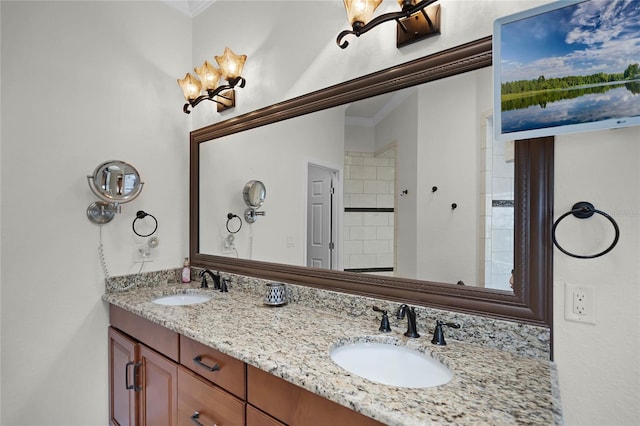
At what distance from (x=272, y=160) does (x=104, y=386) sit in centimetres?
175

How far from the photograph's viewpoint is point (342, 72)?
161cm

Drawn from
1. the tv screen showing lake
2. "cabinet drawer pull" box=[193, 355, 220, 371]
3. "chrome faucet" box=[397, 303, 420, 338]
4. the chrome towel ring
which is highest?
the tv screen showing lake

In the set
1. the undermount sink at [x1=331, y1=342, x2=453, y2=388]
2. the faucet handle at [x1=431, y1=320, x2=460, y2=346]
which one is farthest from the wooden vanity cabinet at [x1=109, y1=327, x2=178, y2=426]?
the faucet handle at [x1=431, y1=320, x2=460, y2=346]

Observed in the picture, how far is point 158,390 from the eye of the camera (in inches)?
63.6

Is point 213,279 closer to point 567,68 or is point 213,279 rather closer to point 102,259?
point 102,259

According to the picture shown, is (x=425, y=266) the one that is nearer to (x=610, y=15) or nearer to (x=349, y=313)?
(x=349, y=313)

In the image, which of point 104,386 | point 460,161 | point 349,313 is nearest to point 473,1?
point 460,161

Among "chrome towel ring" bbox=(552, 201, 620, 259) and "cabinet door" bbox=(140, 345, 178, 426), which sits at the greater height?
"chrome towel ring" bbox=(552, 201, 620, 259)

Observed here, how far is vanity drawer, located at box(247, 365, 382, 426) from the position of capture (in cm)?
89

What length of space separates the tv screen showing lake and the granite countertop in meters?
0.74

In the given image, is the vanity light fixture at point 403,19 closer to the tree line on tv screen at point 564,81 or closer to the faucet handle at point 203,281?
the tree line on tv screen at point 564,81

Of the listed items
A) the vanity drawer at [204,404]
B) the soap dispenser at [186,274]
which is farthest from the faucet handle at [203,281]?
the vanity drawer at [204,404]

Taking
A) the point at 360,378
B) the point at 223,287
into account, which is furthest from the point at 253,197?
the point at 360,378

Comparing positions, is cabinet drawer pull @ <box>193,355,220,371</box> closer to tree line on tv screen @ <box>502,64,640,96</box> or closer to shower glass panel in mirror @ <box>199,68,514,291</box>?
shower glass panel in mirror @ <box>199,68,514,291</box>
